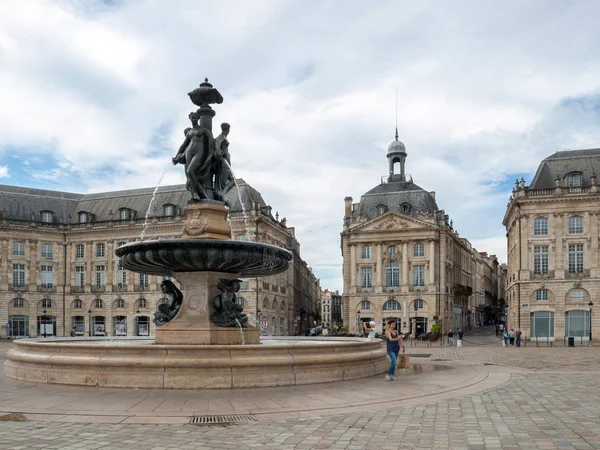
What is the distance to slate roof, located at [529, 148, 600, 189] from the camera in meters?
52.7

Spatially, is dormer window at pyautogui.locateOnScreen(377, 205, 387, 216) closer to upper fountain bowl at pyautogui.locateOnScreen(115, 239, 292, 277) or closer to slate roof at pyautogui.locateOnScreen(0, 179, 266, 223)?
slate roof at pyautogui.locateOnScreen(0, 179, 266, 223)

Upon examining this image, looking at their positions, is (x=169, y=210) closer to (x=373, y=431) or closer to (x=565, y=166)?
(x=565, y=166)

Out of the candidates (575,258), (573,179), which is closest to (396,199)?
(573,179)

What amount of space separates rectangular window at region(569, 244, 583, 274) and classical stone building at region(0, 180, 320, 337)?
89.8 feet

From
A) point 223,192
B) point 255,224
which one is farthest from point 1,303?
point 223,192

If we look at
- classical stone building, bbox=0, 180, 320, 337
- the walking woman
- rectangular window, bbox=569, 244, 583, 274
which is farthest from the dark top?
classical stone building, bbox=0, 180, 320, 337

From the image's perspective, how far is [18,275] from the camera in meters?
64.6

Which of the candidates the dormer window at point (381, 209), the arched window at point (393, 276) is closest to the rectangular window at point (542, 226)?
the arched window at point (393, 276)

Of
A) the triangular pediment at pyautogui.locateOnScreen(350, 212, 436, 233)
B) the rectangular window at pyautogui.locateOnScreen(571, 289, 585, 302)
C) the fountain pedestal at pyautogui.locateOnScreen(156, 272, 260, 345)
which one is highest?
the triangular pediment at pyautogui.locateOnScreen(350, 212, 436, 233)

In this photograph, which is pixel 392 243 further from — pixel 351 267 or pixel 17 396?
pixel 17 396

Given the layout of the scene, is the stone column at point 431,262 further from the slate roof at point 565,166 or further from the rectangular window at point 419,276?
the slate roof at point 565,166

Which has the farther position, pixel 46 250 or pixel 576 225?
pixel 46 250

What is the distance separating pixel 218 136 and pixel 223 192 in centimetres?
139

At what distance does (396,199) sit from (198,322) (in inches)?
2141
